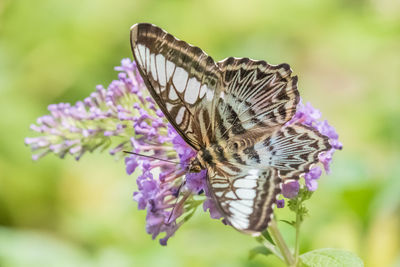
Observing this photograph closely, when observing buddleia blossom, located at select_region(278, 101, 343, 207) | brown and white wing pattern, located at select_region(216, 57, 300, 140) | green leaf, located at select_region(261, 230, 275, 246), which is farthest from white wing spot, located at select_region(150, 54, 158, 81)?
green leaf, located at select_region(261, 230, 275, 246)

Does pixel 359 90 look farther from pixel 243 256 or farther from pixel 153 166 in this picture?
pixel 153 166

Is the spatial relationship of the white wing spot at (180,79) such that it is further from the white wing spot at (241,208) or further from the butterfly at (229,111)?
the white wing spot at (241,208)

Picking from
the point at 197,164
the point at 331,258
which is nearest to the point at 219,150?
the point at 197,164

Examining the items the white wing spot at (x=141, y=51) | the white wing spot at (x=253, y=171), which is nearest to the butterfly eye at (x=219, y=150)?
the white wing spot at (x=253, y=171)

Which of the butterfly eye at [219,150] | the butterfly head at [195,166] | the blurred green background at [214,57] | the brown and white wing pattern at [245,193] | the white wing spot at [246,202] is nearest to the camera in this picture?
the brown and white wing pattern at [245,193]

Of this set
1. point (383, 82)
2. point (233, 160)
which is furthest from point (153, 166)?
point (383, 82)
